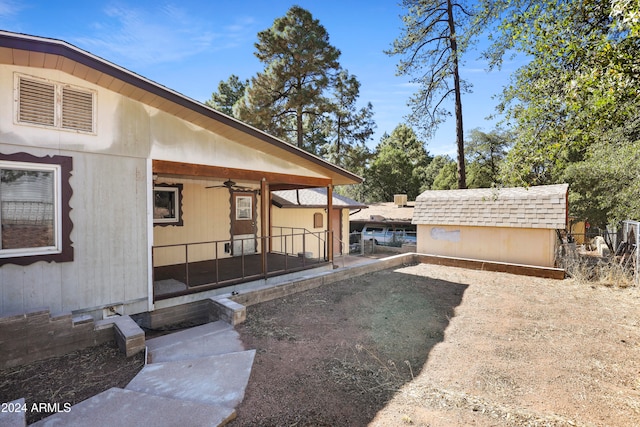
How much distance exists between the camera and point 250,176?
6805 mm

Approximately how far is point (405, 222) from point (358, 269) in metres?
11.0

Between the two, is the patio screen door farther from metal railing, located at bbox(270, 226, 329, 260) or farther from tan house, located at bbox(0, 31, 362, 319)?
tan house, located at bbox(0, 31, 362, 319)

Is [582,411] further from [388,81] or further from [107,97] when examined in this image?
[388,81]

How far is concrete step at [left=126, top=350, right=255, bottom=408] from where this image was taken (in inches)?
124

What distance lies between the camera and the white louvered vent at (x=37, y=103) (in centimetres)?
414

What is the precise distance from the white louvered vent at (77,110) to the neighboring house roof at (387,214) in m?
17.1

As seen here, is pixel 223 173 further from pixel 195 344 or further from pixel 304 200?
pixel 304 200

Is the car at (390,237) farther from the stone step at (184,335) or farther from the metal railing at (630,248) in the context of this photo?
the stone step at (184,335)

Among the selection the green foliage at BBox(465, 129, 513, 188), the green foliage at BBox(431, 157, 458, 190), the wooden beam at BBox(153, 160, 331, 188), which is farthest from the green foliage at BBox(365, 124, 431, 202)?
the wooden beam at BBox(153, 160, 331, 188)

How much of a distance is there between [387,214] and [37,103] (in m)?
19.1

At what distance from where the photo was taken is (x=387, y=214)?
2133 centimetres

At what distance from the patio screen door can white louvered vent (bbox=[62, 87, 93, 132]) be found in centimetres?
468

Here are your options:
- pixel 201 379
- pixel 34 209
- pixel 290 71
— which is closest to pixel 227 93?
pixel 290 71

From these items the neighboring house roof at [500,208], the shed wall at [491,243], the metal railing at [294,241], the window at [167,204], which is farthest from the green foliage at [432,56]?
the window at [167,204]
